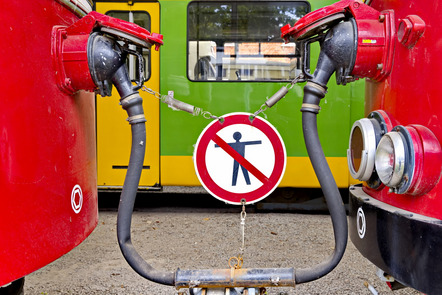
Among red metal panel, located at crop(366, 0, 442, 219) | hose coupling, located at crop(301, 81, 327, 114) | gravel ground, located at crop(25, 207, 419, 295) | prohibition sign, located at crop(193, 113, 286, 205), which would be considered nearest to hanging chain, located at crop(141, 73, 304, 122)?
prohibition sign, located at crop(193, 113, 286, 205)

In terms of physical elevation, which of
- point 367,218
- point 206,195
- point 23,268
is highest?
point 367,218

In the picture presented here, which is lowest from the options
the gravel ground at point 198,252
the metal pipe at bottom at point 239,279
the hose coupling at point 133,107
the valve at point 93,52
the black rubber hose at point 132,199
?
the gravel ground at point 198,252

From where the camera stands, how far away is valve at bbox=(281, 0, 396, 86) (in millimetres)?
1667

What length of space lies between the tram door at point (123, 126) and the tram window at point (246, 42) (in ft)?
1.58

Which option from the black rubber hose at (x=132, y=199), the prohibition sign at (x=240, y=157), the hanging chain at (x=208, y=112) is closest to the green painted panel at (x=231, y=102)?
the hanging chain at (x=208, y=112)

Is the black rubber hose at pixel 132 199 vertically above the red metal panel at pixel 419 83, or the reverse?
the red metal panel at pixel 419 83

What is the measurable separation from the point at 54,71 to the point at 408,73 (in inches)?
53.1

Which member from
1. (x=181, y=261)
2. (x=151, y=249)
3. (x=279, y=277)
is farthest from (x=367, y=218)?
(x=151, y=249)

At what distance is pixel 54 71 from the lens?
66.1 inches

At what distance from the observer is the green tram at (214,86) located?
16.0 feet

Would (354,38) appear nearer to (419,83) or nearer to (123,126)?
(419,83)

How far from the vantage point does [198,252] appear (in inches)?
150

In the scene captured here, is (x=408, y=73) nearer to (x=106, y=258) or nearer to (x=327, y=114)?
(x=106, y=258)

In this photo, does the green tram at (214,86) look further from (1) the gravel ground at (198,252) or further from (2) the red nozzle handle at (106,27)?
(2) the red nozzle handle at (106,27)
